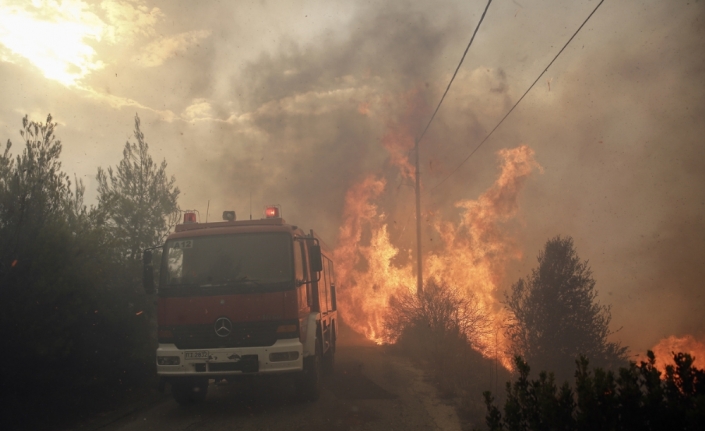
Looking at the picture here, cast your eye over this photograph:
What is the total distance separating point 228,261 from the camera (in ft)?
29.5

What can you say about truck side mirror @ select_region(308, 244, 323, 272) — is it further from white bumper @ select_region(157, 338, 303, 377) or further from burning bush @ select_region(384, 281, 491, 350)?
burning bush @ select_region(384, 281, 491, 350)

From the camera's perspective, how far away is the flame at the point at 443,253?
93.2 feet

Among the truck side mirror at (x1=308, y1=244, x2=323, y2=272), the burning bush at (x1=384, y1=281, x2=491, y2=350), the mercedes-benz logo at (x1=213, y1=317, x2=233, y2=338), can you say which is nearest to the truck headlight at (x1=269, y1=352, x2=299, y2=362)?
the mercedes-benz logo at (x1=213, y1=317, x2=233, y2=338)

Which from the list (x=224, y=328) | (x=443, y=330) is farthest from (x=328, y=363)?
(x=443, y=330)

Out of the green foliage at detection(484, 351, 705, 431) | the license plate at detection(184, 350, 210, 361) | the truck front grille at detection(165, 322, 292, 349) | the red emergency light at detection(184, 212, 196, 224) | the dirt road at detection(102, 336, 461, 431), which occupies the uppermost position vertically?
the red emergency light at detection(184, 212, 196, 224)

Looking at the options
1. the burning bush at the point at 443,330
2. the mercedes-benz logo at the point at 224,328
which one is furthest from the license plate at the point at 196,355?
the burning bush at the point at 443,330

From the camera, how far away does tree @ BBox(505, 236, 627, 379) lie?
22891 mm

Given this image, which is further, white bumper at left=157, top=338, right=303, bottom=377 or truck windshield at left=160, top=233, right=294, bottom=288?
truck windshield at left=160, top=233, right=294, bottom=288

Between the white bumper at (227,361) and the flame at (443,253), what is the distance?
19.2 metres

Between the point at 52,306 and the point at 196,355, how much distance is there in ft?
8.11

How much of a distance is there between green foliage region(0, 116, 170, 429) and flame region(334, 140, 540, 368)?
1843 centimetres

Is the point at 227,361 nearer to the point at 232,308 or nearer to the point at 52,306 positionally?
the point at 232,308

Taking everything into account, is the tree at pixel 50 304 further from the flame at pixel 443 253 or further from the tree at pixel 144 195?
the flame at pixel 443 253

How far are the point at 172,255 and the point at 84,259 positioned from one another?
1764mm
